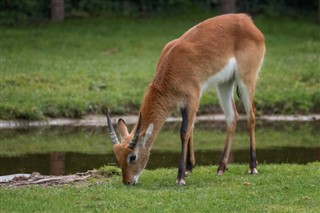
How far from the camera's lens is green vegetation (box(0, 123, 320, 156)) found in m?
15.9

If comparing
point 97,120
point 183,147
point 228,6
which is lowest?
point 228,6

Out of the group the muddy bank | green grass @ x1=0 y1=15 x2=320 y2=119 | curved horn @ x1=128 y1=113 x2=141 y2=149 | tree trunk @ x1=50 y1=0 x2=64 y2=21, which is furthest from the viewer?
tree trunk @ x1=50 y1=0 x2=64 y2=21

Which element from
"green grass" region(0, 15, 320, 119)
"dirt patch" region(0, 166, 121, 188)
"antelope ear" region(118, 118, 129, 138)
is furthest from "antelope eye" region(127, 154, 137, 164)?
"green grass" region(0, 15, 320, 119)

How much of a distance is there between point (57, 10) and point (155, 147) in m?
14.7

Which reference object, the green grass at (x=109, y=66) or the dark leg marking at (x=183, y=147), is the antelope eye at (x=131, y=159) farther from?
the green grass at (x=109, y=66)

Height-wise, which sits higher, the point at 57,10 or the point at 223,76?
the point at 223,76

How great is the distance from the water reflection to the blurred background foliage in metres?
15.0

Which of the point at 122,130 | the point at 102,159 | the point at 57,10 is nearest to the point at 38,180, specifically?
the point at 122,130

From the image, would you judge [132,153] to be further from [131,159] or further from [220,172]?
[220,172]

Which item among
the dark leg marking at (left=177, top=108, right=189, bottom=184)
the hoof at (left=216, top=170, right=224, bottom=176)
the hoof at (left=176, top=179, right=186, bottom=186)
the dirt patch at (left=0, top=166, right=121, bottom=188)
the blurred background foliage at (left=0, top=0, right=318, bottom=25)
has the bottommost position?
the blurred background foliage at (left=0, top=0, right=318, bottom=25)

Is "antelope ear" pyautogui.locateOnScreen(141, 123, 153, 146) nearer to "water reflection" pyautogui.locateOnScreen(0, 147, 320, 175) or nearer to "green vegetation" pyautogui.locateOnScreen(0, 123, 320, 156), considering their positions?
"water reflection" pyautogui.locateOnScreen(0, 147, 320, 175)

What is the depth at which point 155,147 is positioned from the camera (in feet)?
53.3

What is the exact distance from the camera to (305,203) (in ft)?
31.5

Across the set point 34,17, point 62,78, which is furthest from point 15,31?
point 62,78
